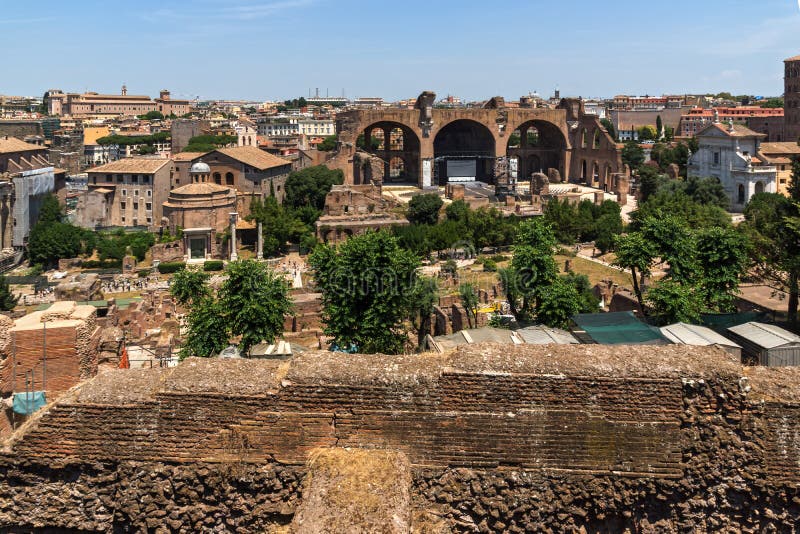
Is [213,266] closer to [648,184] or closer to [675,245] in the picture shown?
[675,245]

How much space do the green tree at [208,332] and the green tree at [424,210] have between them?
982 inches

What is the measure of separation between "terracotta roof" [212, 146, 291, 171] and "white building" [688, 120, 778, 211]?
2908cm

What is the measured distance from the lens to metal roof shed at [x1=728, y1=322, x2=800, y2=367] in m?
12.9

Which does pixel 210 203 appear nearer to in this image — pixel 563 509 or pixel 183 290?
pixel 183 290

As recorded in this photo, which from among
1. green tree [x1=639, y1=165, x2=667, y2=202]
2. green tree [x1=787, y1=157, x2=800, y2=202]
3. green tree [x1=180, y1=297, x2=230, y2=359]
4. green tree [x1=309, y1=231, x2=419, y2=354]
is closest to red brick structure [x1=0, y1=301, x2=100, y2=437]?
green tree [x1=180, y1=297, x2=230, y2=359]

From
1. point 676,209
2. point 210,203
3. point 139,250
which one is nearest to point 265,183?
point 210,203

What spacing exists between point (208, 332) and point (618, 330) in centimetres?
871

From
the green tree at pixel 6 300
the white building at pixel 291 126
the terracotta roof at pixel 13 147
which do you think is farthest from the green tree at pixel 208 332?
the white building at pixel 291 126

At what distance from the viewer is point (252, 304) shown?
15414 millimetres

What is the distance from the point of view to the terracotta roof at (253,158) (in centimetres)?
4709

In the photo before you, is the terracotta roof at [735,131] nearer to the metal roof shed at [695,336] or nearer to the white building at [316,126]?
the metal roof shed at [695,336]

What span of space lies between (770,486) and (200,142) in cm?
7043

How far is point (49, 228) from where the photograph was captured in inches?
1484

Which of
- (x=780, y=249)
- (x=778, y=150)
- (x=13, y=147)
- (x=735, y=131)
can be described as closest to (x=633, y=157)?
(x=735, y=131)
